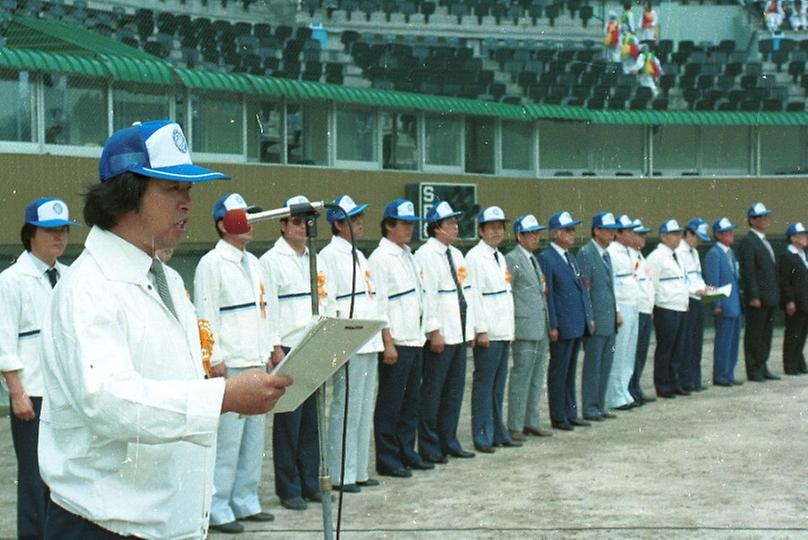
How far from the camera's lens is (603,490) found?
8.48m

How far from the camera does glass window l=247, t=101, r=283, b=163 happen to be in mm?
17984

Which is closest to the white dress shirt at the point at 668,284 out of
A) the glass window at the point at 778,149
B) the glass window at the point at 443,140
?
the glass window at the point at 443,140

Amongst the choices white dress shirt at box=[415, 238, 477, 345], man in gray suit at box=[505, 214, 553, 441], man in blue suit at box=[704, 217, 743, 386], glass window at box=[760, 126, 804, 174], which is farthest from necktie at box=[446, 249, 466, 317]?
glass window at box=[760, 126, 804, 174]

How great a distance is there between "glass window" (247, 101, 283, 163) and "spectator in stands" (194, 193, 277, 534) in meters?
10.3

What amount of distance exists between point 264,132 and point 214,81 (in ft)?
4.10

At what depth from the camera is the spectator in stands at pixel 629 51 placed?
27.3 meters

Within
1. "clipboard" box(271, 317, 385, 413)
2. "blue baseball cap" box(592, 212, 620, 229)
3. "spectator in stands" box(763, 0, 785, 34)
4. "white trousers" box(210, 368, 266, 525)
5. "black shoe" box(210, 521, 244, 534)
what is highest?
"spectator in stands" box(763, 0, 785, 34)

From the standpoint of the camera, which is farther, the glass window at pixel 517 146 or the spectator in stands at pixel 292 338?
the glass window at pixel 517 146

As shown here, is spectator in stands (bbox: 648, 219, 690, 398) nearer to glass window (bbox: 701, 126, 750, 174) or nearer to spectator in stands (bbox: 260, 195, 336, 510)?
spectator in stands (bbox: 260, 195, 336, 510)

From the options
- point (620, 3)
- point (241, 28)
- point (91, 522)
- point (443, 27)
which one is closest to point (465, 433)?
point (91, 522)

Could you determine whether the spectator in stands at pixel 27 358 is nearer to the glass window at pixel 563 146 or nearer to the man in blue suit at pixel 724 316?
the man in blue suit at pixel 724 316

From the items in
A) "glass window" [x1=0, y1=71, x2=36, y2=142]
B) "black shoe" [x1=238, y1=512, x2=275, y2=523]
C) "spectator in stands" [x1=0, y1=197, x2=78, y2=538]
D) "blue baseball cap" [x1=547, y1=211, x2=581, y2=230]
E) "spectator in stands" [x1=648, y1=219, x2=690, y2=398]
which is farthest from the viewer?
"glass window" [x1=0, y1=71, x2=36, y2=142]

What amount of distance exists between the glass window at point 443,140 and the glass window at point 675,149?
499 centimetres

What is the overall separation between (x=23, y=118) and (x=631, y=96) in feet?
46.6
